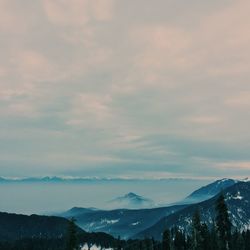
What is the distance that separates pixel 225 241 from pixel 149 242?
77.7 meters

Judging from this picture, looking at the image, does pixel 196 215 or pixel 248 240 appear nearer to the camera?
pixel 196 215

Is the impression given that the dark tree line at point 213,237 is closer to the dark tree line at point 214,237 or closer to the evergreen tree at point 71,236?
the dark tree line at point 214,237

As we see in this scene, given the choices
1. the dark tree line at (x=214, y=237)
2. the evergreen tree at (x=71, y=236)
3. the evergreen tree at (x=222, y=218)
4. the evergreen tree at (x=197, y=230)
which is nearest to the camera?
the evergreen tree at (x=71, y=236)

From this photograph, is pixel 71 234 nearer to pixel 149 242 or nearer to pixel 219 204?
pixel 219 204

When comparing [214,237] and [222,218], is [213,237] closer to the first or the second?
[214,237]

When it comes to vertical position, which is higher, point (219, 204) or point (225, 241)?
point (219, 204)

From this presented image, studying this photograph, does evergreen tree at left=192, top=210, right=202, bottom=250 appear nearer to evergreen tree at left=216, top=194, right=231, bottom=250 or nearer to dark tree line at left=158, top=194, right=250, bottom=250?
dark tree line at left=158, top=194, right=250, bottom=250

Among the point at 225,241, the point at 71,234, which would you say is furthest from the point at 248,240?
the point at 71,234

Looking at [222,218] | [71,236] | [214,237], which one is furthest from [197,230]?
[71,236]

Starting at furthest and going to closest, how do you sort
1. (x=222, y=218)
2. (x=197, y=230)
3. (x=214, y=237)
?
(x=214, y=237) < (x=197, y=230) < (x=222, y=218)

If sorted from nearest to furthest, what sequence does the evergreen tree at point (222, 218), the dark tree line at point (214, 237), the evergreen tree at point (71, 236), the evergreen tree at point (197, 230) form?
the evergreen tree at point (71, 236), the evergreen tree at point (222, 218), the dark tree line at point (214, 237), the evergreen tree at point (197, 230)

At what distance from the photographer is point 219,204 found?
105 metres

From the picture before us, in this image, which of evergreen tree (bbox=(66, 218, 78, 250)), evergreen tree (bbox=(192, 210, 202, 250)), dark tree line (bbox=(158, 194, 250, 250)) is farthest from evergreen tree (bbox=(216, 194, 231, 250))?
evergreen tree (bbox=(66, 218, 78, 250))

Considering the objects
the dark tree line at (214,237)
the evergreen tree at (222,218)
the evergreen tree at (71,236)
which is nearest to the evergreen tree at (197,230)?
the dark tree line at (214,237)
